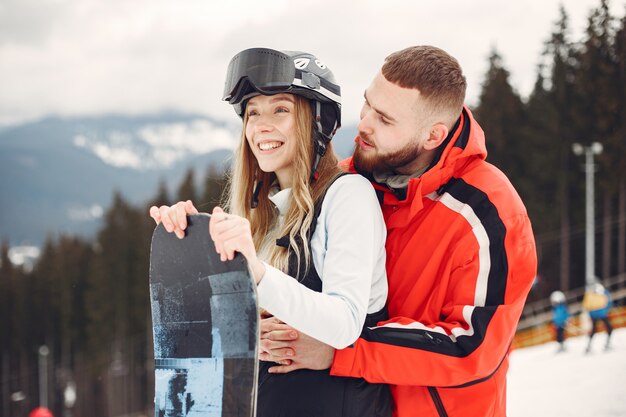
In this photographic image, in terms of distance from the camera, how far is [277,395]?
90.4 inches

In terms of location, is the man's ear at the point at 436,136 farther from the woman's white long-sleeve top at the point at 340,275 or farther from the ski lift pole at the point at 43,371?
the ski lift pole at the point at 43,371

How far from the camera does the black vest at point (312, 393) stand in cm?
223

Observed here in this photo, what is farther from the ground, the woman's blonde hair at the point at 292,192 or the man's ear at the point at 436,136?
the man's ear at the point at 436,136

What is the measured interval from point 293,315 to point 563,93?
30.1 meters

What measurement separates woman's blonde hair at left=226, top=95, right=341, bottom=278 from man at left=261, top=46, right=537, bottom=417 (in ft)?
0.84

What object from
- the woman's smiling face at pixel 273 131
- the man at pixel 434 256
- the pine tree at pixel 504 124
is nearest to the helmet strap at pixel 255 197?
the woman's smiling face at pixel 273 131

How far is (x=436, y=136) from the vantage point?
2594 millimetres

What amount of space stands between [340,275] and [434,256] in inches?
22.0

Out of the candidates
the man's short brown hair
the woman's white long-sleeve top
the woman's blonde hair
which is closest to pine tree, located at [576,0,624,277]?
the man's short brown hair

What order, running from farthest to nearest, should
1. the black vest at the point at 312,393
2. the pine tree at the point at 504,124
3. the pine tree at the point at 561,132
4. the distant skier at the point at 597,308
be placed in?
the pine tree at the point at 504,124
the pine tree at the point at 561,132
the distant skier at the point at 597,308
the black vest at the point at 312,393

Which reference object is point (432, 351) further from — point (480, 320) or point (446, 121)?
point (446, 121)

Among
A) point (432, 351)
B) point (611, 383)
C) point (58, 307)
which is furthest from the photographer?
point (58, 307)

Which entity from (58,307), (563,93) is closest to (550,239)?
(563,93)

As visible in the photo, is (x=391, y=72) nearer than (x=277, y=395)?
No
